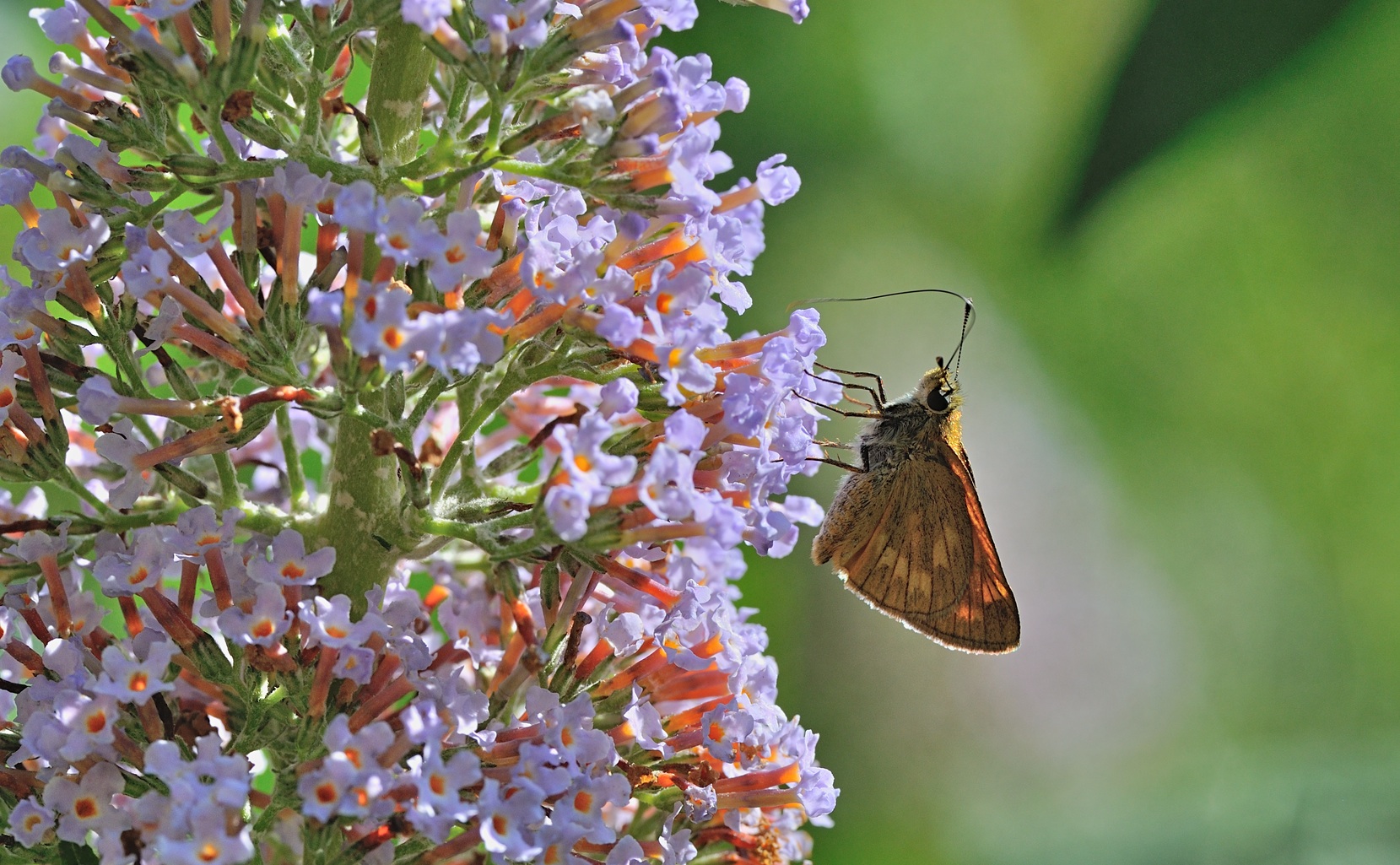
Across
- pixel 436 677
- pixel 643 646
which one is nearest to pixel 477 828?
pixel 436 677

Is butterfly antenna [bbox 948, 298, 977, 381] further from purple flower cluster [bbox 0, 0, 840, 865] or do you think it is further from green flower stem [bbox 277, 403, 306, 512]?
green flower stem [bbox 277, 403, 306, 512]

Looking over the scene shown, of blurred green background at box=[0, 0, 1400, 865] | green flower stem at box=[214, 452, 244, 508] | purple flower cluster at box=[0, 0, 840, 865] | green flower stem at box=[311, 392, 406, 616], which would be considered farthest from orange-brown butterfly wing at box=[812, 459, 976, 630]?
blurred green background at box=[0, 0, 1400, 865]

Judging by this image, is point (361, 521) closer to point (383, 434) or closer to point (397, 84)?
point (383, 434)

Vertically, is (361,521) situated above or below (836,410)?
below

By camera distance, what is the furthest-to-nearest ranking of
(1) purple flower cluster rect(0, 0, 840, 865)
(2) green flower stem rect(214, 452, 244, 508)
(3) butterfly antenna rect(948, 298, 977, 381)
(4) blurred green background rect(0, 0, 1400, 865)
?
1. (4) blurred green background rect(0, 0, 1400, 865)
2. (3) butterfly antenna rect(948, 298, 977, 381)
3. (2) green flower stem rect(214, 452, 244, 508)
4. (1) purple flower cluster rect(0, 0, 840, 865)

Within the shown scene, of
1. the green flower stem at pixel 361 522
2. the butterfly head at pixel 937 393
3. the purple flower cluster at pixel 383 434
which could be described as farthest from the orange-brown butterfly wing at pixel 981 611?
the green flower stem at pixel 361 522

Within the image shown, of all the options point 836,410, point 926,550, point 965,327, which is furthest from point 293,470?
point 965,327
